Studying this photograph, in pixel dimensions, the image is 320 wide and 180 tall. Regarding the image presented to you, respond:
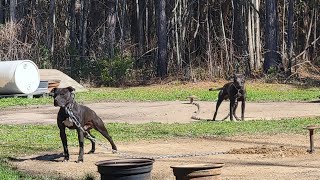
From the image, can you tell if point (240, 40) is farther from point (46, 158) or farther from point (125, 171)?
point (125, 171)

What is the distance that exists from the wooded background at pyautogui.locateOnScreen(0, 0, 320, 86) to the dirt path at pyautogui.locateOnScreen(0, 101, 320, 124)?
43.2 ft

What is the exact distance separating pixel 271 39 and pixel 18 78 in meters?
14.5

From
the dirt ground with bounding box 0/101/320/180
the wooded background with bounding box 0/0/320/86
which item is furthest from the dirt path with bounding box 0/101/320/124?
the wooded background with bounding box 0/0/320/86

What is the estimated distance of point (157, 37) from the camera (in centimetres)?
4453

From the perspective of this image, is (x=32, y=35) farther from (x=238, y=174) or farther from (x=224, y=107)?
(x=238, y=174)

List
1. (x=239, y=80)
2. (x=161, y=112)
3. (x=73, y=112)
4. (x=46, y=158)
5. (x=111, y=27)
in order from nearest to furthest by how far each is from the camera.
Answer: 1. (x=73, y=112)
2. (x=46, y=158)
3. (x=239, y=80)
4. (x=161, y=112)
5. (x=111, y=27)

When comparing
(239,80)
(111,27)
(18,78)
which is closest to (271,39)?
(111,27)

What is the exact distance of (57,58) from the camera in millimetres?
46062

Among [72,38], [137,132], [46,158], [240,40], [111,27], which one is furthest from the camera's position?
[72,38]

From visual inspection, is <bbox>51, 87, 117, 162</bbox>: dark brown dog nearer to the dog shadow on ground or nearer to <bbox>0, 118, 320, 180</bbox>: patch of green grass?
the dog shadow on ground

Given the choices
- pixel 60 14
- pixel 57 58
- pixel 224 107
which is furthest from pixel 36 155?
pixel 60 14

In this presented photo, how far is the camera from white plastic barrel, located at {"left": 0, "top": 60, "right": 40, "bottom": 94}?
3216 cm

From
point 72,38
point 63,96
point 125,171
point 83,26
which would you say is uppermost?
point 83,26

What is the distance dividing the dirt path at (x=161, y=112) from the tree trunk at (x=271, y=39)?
12.9 metres
